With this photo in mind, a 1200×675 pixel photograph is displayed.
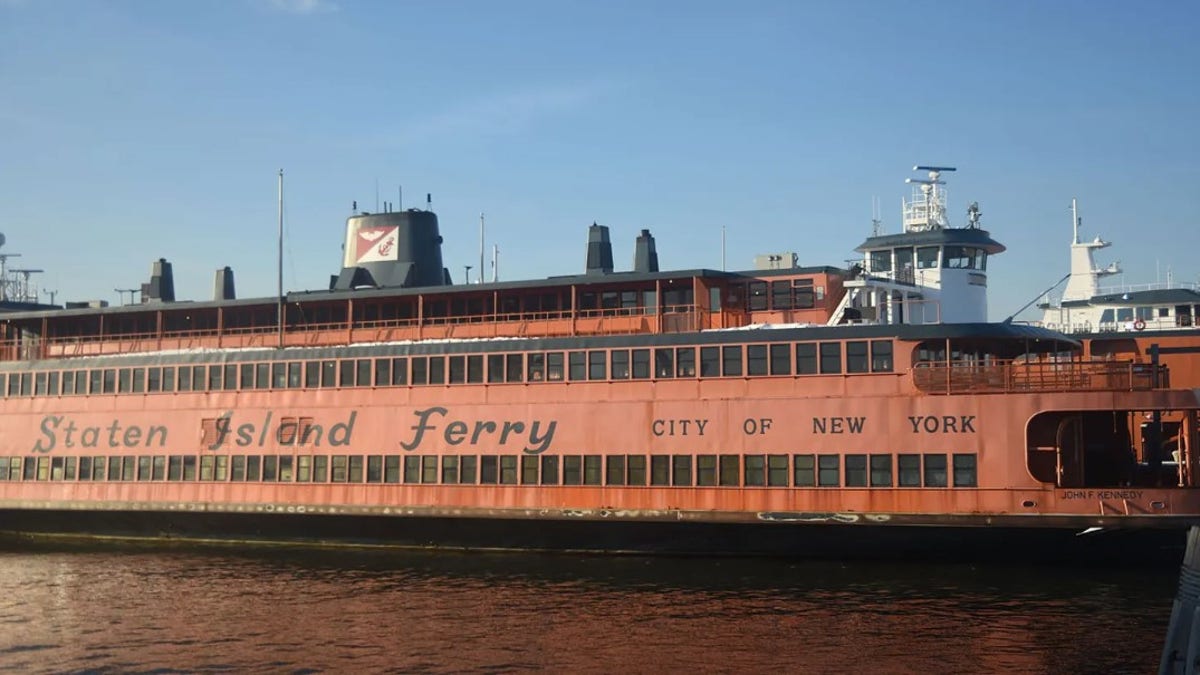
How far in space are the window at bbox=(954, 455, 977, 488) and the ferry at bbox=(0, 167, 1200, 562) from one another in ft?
0.16

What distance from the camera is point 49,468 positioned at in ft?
139

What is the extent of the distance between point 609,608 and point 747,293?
13407mm

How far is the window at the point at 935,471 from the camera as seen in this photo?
3062cm

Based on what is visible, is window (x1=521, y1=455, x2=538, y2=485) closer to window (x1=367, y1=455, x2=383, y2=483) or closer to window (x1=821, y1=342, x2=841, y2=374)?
window (x1=367, y1=455, x2=383, y2=483)

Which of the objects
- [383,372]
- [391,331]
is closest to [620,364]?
[383,372]

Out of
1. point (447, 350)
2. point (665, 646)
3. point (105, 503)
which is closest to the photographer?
point (665, 646)

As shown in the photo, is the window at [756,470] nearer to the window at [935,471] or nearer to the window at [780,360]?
the window at [780,360]

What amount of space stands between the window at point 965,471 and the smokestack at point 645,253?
1505cm

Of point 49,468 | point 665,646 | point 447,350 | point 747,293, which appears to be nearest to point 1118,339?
point 747,293

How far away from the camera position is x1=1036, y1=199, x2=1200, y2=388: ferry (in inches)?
1754

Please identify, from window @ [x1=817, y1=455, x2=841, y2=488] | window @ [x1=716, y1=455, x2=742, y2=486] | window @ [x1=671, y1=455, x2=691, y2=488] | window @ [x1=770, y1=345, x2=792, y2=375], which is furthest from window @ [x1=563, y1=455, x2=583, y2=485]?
window @ [x1=817, y1=455, x2=841, y2=488]

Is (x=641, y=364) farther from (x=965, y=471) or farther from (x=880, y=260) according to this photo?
(x=880, y=260)

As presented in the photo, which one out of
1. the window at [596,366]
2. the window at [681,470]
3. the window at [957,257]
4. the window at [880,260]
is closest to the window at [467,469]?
the window at [596,366]

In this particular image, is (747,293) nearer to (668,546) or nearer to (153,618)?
(668,546)
